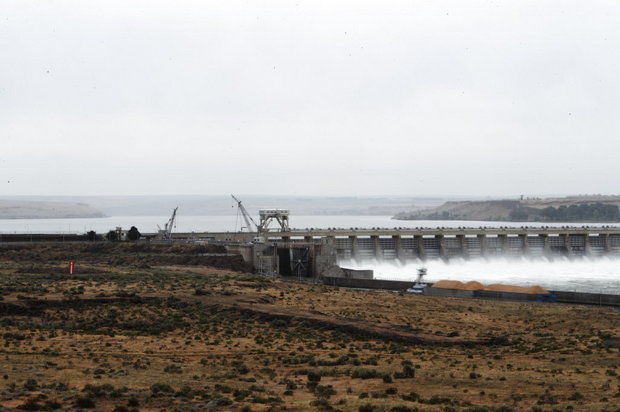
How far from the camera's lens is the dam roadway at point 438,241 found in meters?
118

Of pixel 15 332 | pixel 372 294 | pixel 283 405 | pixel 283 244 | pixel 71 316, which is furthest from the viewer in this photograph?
pixel 283 244

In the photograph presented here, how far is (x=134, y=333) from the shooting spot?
153 ft

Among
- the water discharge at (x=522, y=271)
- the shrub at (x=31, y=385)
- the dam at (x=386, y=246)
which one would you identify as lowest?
the water discharge at (x=522, y=271)

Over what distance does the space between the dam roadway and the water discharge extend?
5.89 feet

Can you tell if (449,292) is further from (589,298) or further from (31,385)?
(31,385)

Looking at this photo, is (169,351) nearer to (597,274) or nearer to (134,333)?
(134,333)

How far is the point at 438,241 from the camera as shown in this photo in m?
128

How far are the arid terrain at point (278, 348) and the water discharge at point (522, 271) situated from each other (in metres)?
40.7

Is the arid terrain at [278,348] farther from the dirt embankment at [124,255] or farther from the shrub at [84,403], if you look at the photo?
the dirt embankment at [124,255]

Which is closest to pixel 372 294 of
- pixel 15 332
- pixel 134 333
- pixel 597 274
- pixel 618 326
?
pixel 618 326

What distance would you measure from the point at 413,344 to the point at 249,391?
1945cm

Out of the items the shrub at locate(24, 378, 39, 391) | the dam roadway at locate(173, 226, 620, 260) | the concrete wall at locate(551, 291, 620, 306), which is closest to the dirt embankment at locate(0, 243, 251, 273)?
the dam roadway at locate(173, 226, 620, 260)

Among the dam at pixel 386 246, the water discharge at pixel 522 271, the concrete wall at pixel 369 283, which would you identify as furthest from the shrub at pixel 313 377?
the water discharge at pixel 522 271

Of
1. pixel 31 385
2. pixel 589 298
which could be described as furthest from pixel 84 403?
pixel 589 298
